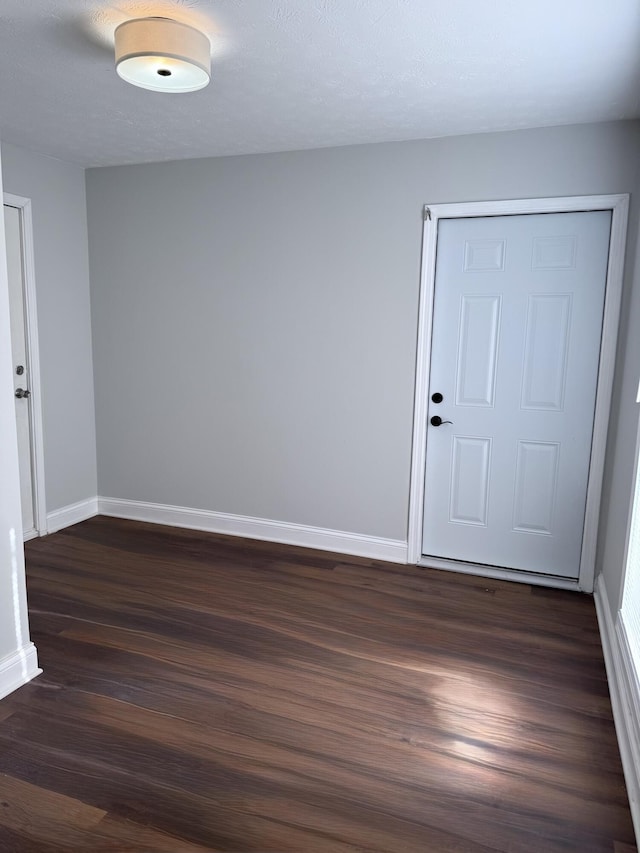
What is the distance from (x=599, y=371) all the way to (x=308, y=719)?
2.28 meters

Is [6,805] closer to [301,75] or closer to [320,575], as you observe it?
[320,575]

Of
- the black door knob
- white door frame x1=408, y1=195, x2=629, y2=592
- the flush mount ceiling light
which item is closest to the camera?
the flush mount ceiling light

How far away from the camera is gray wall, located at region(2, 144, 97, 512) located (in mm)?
3961

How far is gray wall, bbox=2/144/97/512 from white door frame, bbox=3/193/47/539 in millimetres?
51

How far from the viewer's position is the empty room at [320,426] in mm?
2010

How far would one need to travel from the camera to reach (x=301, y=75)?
258 centimetres

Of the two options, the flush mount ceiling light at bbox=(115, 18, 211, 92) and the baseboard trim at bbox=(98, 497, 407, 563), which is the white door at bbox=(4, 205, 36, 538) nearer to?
the baseboard trim at bbox=(98, 497, 407, 563)

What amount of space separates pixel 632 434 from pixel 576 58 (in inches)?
59.7

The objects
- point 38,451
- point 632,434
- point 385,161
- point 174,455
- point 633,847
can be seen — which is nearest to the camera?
point 633,847

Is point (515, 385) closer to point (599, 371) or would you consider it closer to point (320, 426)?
point (599, 371)

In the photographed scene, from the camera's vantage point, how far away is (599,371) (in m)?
3.23

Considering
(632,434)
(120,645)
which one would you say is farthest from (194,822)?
(632,434)

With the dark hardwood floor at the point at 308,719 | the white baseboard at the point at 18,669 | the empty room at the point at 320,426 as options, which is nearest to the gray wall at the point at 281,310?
the empty room at the point at 320,426

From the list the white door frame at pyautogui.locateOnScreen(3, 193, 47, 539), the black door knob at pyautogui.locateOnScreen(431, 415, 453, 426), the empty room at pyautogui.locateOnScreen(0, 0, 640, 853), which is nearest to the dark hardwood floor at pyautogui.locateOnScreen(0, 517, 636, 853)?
the empty room at pyautogui.locateOnScreen(0, 0, 640, 853)
